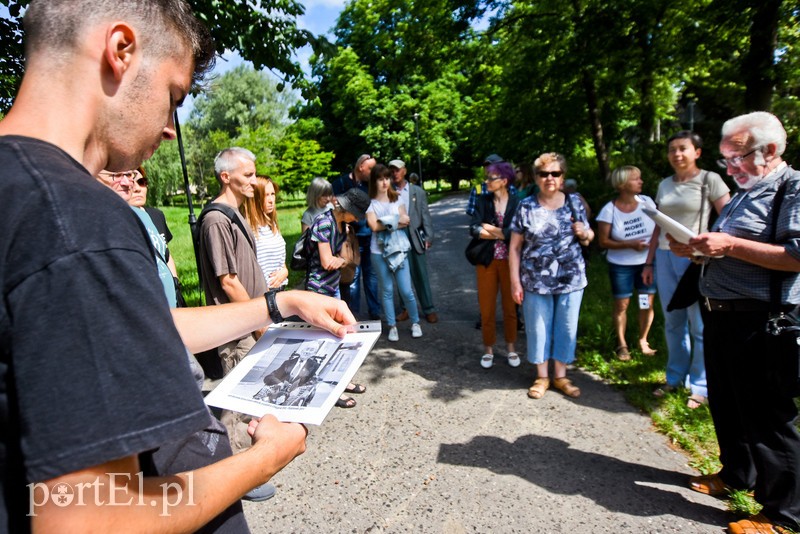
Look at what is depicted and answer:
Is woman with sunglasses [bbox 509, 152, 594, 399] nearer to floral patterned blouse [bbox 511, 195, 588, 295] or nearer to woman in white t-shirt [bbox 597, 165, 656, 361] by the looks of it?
floral patterned blouse [bbox 511, 195, 588, 295]

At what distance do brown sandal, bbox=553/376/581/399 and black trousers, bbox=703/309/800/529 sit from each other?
1.41m

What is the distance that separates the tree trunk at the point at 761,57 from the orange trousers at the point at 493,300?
415cm

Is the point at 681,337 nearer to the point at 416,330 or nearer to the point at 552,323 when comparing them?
the point at 552,323

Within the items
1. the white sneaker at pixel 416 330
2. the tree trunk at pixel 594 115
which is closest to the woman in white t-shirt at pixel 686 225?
the white sneaker at pixel 416 330

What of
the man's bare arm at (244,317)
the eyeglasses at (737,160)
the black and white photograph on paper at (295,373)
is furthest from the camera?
the eyeglasses at (737,160)

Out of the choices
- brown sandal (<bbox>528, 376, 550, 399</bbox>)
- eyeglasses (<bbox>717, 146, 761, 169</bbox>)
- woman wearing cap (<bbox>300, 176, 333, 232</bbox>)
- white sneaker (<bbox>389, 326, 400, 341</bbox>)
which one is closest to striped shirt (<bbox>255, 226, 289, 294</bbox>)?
woman wearing cap (<bbox>300, 176, 333, 232</bbox>)

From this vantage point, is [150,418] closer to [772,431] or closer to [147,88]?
[147,88]

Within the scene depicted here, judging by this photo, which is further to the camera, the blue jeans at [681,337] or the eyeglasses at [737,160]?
the blue jeans at [681,337]

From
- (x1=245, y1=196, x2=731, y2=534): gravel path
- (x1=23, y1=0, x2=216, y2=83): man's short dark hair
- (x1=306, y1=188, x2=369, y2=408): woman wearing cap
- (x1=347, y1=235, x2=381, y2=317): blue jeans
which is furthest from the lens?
(x1=347, y1=235, x2=381, y2=317): blue jeans

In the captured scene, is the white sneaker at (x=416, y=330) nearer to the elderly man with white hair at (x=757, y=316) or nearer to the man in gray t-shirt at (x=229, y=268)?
the man in gray t-shirt at (x=229, y=268)

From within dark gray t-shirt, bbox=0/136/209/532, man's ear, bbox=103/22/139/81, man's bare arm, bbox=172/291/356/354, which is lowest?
man's bare arm, bbox=172/291/356/354

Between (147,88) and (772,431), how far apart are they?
317 centimetres

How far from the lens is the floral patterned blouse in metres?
4.13

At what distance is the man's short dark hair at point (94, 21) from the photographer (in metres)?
0.84
